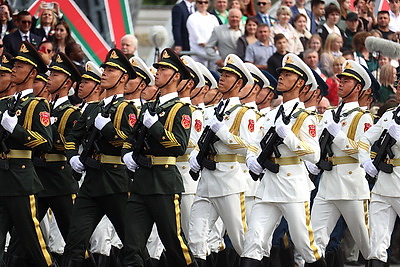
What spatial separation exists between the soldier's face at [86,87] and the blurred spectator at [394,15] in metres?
7.84

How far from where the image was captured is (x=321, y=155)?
41.5ft

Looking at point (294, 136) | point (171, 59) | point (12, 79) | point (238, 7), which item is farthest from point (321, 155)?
point (238, 7)

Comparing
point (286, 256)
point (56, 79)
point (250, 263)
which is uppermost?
point (56, 79)

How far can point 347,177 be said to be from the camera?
1256cm

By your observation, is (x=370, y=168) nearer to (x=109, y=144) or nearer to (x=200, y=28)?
(x=109, y=144)

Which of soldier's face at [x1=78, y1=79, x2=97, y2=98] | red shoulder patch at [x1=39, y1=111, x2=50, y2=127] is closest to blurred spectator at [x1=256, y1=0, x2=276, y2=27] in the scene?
soldier's face at [x1=78, y1=79, x2=97, y2=98]

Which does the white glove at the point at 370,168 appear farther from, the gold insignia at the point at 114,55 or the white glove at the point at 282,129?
the gold insignia at the point at 114,55

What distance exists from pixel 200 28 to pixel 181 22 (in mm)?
311

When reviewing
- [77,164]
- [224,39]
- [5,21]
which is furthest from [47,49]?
[77,164]

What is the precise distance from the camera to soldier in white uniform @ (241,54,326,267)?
11.5m

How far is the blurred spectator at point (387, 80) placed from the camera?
53.9ft

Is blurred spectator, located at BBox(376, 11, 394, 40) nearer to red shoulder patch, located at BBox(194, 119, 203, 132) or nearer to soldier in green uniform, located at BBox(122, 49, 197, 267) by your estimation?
red shoulder patch, located at BBox(194, 119, 203, 132)

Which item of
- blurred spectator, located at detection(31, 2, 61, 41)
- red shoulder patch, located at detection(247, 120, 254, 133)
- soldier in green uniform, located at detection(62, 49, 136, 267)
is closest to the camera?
soldier in green uniform, located at detection(62, 49, 136, 267)

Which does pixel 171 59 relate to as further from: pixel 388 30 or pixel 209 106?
pixel 388 30
